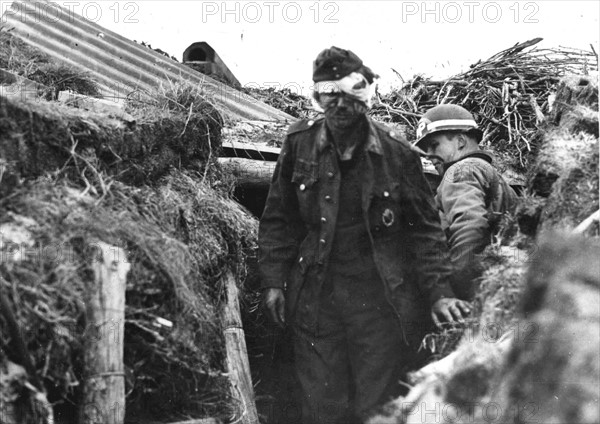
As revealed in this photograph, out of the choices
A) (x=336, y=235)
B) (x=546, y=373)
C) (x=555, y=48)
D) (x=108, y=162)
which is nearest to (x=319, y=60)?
(x=336, y=235)

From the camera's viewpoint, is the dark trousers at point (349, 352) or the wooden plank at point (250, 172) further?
the wooden plank at point (250, 172)

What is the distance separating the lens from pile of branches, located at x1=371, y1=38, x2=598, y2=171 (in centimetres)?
844

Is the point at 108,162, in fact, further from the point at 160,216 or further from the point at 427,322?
the point at 427,322

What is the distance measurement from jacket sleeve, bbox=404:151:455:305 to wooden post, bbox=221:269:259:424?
1.26m

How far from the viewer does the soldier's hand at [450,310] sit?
5102 mm

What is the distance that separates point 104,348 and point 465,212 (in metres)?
2.54

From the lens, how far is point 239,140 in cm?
722

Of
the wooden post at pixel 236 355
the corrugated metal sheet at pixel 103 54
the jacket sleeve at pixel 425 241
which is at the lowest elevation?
the wooden post at pixel 236 355

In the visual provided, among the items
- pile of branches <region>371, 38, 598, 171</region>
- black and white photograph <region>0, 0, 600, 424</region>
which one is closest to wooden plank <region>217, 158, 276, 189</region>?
black and white photograph <region>0, 0, 600, 424</region>

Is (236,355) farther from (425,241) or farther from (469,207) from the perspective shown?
(469,207)

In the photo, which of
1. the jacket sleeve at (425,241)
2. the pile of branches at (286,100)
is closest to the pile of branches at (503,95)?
the pile of branches at (286,100)

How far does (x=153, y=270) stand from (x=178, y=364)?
0.57m

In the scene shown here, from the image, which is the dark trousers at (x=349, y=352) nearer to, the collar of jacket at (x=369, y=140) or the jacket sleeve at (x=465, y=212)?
the jacket sleeve at (x=465, y=212)

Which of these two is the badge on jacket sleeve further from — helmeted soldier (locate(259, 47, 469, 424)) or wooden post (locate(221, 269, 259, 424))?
wooden post (locate(221, 269, 259, 424))
